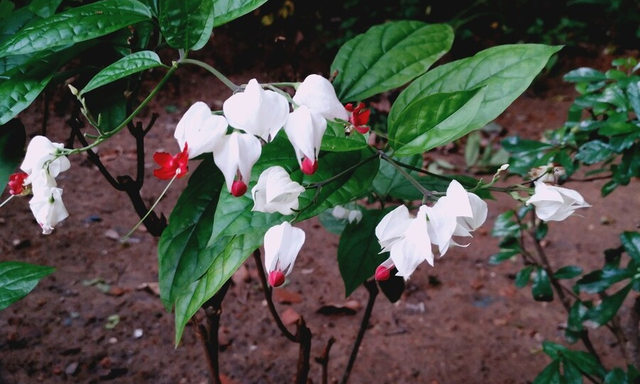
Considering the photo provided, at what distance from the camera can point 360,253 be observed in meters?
0.86

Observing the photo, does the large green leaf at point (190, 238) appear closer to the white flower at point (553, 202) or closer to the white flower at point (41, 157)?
the white flower at point (41, 157)

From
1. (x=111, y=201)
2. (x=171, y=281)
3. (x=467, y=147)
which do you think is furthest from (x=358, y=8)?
(x=171, y=281)

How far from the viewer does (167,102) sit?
105 inches

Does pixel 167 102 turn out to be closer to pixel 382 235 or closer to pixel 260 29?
pixel 260 29

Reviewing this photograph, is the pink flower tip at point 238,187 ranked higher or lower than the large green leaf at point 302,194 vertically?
higher

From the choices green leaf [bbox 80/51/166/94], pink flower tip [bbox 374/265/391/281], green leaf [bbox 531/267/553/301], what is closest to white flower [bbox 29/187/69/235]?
green leaf [bbox 80/51/166/94]

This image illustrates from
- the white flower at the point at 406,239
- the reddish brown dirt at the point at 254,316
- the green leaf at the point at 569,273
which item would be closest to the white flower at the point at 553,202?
the white flower at the point at 406,239

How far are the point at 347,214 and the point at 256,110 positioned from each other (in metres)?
0.55

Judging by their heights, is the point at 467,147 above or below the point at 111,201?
below

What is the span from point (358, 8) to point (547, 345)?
8.56ft

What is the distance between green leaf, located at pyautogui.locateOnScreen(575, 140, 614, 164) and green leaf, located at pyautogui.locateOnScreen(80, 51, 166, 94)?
2.61 ft

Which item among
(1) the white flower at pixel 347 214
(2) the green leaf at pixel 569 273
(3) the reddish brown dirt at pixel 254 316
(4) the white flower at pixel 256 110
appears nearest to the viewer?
(4) the white flower at pixel 256 110

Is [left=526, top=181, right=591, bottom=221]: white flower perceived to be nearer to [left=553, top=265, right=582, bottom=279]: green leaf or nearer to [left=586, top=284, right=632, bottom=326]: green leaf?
[left=586, top=284, right=632, bottom=326]: green leaf

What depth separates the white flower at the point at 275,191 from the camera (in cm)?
53
